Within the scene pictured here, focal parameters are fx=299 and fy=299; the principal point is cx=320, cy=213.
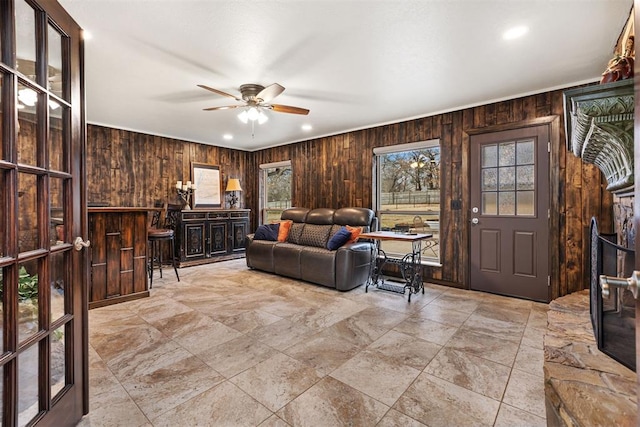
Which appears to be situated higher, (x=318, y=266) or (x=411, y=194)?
(x=411, y=194)

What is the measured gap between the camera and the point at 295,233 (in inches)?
195

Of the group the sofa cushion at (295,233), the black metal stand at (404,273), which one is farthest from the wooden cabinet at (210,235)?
the black metal stand at (404,273)

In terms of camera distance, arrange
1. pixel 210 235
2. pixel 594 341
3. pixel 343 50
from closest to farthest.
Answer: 1. pixel 594 341
2. pixel 343 50
3. pixel 210 235

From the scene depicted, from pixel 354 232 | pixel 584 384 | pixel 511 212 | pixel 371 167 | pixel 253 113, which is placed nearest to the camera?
pixel 584 384

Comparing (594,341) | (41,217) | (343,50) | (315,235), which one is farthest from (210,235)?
(594,341)

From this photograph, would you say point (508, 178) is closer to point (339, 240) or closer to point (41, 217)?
point (339, 240)

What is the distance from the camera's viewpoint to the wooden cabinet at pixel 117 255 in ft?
10.6

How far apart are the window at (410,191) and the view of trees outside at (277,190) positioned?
2.27m

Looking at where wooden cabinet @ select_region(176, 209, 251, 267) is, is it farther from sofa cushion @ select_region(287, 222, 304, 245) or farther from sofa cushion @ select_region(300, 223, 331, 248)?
sofa cushion @ select_region(300, 223, 331, 248)

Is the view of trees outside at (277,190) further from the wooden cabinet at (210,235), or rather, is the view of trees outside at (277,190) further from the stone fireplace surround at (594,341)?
the stone fireplace surround at (594,341)

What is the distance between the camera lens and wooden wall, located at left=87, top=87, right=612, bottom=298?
322 cm

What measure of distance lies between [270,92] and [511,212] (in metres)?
3.10

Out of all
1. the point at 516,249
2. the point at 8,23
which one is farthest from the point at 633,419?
the point at 516,249

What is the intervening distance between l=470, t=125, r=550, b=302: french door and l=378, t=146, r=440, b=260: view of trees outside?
0.71 meters
